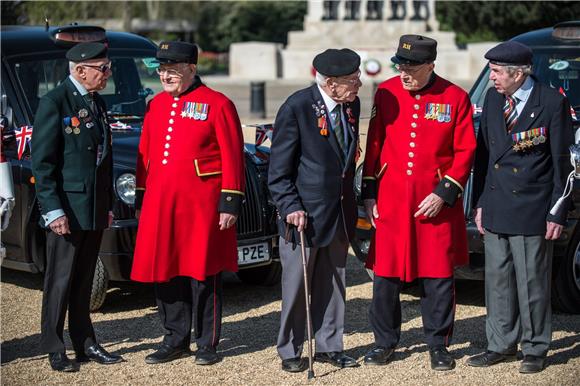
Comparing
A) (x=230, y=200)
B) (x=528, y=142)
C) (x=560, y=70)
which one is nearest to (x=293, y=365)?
(x=230, y=200)

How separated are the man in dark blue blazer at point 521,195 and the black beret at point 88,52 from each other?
2.19m

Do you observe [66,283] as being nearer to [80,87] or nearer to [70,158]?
[70,158]

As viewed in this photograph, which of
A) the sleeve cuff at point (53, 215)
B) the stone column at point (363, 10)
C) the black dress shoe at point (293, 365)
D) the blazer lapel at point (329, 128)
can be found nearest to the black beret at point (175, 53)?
the blazer lapel at point (329, 128)

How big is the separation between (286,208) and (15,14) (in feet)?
41.6

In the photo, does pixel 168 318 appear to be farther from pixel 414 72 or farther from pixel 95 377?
pixel 414 72

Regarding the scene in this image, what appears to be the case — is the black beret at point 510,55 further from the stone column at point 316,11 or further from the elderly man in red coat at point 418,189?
the stone column at point 316,11

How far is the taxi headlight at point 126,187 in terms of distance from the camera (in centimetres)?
713

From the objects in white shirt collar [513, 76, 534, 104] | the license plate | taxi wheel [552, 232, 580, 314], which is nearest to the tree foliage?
taxi wheel [552, 232, 580, 314]

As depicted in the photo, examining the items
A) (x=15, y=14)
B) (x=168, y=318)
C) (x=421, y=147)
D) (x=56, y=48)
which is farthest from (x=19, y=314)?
(x=15, y=14)

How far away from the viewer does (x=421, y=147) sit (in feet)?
19.9

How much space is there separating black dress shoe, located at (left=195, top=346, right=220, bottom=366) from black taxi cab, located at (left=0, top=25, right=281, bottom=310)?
1.12 m

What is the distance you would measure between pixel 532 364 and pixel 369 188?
1365 millimetres

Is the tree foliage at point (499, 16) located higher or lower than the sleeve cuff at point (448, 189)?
lower

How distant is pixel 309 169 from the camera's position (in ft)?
19.7
